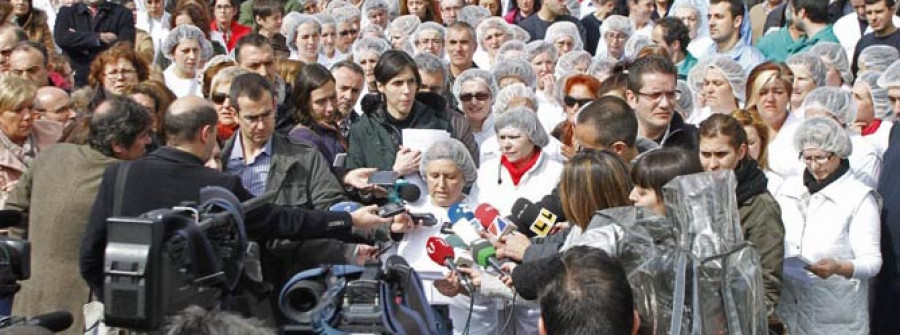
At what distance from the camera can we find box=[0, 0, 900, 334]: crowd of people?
232 inches

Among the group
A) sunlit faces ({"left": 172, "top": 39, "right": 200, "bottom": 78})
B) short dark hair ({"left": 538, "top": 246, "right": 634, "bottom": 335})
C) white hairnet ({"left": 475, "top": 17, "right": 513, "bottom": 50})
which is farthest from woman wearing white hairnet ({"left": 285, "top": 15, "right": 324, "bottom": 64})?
short dark hair ({"left": 538, "top": 246, "right": 634, "bottom": 335})

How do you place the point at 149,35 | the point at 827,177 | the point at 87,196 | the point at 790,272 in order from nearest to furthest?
the point at 87,196, the point at 790,272, the point at 827,177, the point at 149,35

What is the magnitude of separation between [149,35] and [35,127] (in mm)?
6101

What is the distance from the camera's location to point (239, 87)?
7.41 m

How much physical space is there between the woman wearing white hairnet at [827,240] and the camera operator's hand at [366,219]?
1963mm

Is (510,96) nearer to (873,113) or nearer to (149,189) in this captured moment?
(873,113)

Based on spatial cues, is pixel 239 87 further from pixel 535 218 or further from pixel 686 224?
pixel 686 224

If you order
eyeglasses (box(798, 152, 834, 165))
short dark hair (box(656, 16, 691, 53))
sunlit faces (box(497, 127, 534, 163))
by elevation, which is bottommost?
sunlit faces (box(497, 127, 534, 163))

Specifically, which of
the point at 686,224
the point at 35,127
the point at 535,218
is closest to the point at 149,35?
the point at 35,127

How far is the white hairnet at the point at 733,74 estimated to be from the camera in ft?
33.1

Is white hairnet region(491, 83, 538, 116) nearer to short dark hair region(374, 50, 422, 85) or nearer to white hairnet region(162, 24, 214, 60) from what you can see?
short dark hair region(374, 50, 422, 85)

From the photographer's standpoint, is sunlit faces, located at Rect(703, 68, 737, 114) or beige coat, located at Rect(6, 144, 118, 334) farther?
sunlit faces, located at Rect(703, 68, 737, 114)

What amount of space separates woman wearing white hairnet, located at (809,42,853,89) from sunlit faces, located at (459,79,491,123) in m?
2.65

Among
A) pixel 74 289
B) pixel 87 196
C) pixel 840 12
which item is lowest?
pixel 74 289
